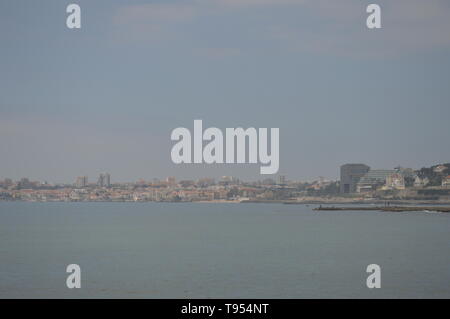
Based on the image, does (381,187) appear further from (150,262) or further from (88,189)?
(150,262)

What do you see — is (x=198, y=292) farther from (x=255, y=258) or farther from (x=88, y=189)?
(x=88, y=189)
